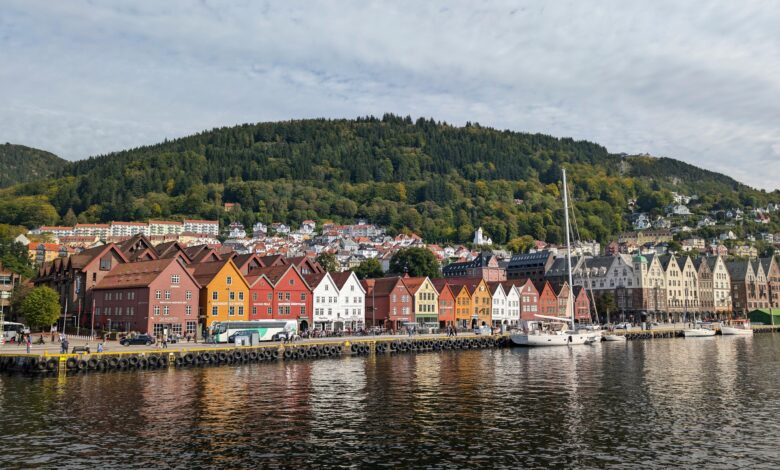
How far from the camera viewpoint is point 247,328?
78.7 m

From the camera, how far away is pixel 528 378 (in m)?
53.1

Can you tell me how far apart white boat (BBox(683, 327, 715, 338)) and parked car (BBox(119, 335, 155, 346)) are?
3659 inches

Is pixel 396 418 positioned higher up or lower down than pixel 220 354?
lower down

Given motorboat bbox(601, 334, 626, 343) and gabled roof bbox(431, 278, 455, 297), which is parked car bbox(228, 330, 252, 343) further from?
motorboat bbox(601, 334, 626, 343)

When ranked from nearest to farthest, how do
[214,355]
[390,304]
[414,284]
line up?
[214,355] → [390,304] → [414,284]

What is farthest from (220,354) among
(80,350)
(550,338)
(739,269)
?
(739,269)

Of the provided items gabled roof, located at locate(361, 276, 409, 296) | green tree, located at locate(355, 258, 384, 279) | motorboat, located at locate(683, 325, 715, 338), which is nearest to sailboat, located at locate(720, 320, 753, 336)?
motorboat, located at locate(683, 325, 715, 338)

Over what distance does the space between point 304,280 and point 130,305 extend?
25465 mm

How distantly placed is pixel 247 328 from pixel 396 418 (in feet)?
154

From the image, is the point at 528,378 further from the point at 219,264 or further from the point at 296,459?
the point at 219,264

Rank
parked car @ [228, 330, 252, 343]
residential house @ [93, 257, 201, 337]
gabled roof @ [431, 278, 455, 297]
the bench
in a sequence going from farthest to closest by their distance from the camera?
1. gabled roof @ [431, 278, 455, 297]
2. residential house @ [93, 257, 201, 337]
3. parked car @ [228, 330, 252, 343]
4. the bench

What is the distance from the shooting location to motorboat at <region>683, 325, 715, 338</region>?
12044cm

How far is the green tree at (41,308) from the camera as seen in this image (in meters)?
82.0

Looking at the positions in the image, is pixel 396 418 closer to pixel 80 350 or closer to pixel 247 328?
pixel 80 350
